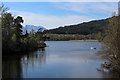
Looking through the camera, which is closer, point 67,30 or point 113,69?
point 113,69

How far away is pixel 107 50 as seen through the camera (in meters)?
10.3

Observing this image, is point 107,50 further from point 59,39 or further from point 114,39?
point 59,39

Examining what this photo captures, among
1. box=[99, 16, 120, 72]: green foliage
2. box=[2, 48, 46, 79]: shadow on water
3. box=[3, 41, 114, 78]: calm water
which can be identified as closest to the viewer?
box=[3, 41, 114, 78]: calm water

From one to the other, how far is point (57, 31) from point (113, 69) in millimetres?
85239

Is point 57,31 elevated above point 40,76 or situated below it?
above

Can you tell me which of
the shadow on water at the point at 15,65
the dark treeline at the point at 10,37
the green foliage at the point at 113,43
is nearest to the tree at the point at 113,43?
the green foliage at the point at 113,43

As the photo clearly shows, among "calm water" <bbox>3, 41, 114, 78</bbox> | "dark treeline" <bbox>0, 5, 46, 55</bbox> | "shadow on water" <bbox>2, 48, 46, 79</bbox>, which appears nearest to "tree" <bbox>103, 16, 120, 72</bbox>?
"calm water" <bbox>3, 41, 114, 78</bbox>

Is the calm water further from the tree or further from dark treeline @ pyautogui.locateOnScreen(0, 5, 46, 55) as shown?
dark treeline @ pyautogui.locateOnScreen(0, 5, 46, 55)

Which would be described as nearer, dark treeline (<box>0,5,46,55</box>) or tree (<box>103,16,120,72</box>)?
A: tree (<box>103,16,120,72</box>)

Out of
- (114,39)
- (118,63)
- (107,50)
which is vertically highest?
(114,39)

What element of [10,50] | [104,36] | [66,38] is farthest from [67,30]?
[104,36]

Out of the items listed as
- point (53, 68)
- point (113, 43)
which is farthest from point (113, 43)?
point (53, 68)

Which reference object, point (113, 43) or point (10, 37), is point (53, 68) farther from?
point (10, 37)

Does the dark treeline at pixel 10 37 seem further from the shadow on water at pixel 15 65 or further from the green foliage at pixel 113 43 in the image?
the green foliage at pixel 113 43
